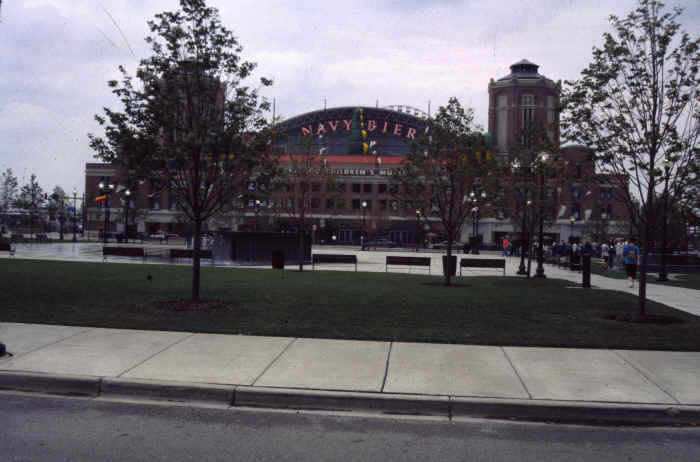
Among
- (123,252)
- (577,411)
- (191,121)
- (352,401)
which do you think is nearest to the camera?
(577,411)

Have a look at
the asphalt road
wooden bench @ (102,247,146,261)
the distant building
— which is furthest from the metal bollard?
the distant building

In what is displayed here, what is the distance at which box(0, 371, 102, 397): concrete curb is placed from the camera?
718 centimetres

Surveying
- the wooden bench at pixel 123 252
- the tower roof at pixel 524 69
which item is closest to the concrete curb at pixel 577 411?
the wooden bench at pixel 123 252

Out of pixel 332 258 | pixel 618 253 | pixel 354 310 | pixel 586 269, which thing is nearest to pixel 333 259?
pixel 332 258

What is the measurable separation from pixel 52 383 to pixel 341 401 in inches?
140

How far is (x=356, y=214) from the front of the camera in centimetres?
9494

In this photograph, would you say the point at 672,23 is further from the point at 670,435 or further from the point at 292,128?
the point at 292,128

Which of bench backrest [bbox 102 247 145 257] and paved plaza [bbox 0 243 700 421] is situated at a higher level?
bench backrest [bbox 102 247 145 257]

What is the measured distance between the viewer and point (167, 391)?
23.1ft

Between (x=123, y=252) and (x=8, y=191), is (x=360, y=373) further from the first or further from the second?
(x=8, y=191)

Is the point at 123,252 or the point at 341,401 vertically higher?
the point at 123,252

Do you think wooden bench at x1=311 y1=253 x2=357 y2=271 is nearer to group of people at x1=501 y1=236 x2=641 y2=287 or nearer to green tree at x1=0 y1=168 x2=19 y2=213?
group of people at x1=501 y1=236 x2=641 y2=287

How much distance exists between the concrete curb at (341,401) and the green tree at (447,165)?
13.8 metres

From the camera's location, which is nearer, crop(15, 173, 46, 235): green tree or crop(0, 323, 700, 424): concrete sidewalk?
crop(0, 323, 700, 424): concrete sidewalk
